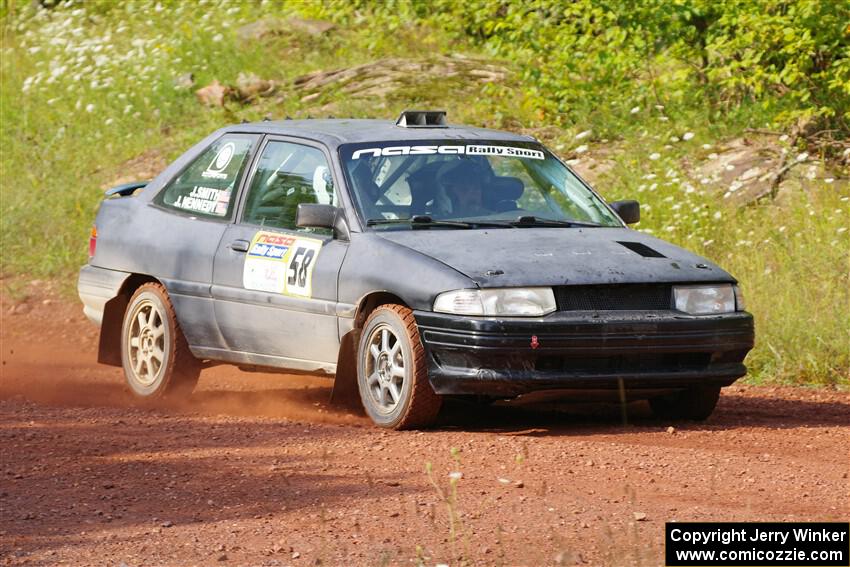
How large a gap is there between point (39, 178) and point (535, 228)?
937 cm

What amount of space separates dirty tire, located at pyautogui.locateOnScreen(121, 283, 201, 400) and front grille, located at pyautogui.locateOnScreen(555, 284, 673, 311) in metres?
2.74

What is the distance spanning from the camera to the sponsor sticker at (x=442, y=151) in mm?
8750

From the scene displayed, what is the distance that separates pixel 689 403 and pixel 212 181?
3082 mm

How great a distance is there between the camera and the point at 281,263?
869 cm

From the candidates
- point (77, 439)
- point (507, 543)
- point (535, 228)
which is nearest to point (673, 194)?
point (535, 228)

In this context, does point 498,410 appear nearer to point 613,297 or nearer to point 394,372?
point 394,372

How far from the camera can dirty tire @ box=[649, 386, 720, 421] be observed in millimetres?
8367

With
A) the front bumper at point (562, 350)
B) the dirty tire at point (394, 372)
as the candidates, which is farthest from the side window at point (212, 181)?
the front bumper at point (562, 350)

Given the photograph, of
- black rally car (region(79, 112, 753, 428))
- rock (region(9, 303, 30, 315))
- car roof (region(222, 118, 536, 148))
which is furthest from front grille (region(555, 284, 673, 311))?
rock (region(9, 303, 30, 315))

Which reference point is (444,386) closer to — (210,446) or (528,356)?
(528,356)

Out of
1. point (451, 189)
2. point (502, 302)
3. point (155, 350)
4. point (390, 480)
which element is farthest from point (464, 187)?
point (390, 480)

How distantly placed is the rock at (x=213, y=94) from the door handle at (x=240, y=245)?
29.9 ft

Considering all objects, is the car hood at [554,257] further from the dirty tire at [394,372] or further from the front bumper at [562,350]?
the dirty tire at [394,372]

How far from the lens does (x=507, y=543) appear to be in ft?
17.9
